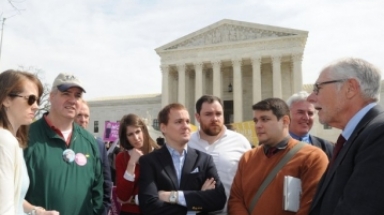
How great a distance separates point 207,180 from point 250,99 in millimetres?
48251

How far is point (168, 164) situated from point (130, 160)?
637mm

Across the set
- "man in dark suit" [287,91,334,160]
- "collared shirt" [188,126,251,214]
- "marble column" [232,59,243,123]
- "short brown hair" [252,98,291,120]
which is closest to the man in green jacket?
"collared shirt" [188,126,251,214]

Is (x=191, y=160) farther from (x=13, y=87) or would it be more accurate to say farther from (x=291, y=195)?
(x=13, y=87)

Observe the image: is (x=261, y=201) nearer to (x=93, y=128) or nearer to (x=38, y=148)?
(x=38, y=148)

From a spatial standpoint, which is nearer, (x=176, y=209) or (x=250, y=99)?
(x=176, y=209)

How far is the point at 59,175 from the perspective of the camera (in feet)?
12.9

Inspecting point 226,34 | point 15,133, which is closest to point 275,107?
point 15,133

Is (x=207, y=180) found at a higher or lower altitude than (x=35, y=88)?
lower

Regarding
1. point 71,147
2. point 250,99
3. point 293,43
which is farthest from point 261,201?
point 250,99

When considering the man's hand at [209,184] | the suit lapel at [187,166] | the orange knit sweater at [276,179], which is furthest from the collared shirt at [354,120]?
the suit lapel at [187,166]

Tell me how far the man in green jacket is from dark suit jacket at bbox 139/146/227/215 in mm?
631

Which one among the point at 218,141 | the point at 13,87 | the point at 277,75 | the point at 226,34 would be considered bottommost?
the point at 218,141

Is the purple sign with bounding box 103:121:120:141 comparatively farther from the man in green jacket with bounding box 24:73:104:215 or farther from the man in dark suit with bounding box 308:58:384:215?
the man in dark suit with bounding box 308:58:384:215

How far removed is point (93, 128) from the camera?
61.1 m
